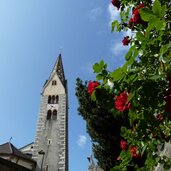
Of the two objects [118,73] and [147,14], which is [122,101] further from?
[147,14]

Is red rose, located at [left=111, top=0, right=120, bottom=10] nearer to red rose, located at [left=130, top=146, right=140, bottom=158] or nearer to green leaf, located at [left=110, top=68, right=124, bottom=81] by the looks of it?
red rose, located at [left=130, top=146, right=140, bottom=158]

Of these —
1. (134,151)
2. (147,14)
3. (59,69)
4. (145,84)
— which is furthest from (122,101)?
(59,69)

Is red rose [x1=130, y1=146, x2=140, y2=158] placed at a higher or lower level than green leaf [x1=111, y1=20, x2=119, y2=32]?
lower

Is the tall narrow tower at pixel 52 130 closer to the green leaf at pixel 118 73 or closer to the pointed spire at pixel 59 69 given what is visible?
the pointed spire at pixel 59 69

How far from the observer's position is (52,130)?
105 feet

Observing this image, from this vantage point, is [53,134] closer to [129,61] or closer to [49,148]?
[49,148]

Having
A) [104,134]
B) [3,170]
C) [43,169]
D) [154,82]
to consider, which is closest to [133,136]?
[154,82]

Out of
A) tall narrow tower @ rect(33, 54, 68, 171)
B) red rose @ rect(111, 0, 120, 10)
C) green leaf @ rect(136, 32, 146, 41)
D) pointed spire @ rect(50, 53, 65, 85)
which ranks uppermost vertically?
pointed spire @ rect(50, 53, 65, 85)

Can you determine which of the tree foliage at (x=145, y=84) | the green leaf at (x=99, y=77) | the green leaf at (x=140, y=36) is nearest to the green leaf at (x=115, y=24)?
the tree foliage at (x=145, y=84)

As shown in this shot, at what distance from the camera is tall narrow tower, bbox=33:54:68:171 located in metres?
29.1

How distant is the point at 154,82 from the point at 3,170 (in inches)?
868

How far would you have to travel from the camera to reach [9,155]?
2933 centimetres

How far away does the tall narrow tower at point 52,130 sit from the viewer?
29078mm

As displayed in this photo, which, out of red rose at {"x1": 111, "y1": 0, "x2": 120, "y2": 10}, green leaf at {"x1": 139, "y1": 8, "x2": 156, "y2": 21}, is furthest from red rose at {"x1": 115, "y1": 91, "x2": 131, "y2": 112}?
red rose at {"x1": 111, "y1": 0, "x2": 120, "y2": 10}
